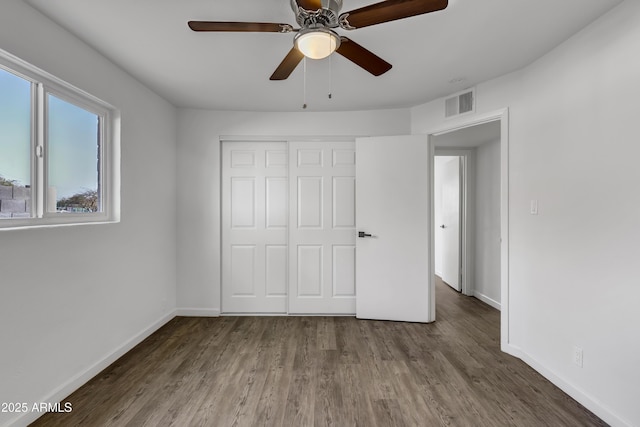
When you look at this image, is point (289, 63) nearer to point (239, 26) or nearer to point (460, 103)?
point (239, 26)

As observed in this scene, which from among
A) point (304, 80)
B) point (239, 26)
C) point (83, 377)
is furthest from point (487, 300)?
point (83, 377)

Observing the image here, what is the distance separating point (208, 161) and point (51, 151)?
1.65 meters

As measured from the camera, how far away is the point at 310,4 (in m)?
1.33

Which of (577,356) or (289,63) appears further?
(577,356)

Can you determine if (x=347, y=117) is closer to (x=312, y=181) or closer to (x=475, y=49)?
(x=312, y=181)

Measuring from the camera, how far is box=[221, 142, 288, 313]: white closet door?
11.8 feet

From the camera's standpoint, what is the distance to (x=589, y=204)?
6.25 ft

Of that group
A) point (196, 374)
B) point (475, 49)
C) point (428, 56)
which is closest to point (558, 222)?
point (475, 49)

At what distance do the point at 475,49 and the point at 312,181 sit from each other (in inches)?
80.1

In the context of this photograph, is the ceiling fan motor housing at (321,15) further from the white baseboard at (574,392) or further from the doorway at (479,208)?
the white baseboard at (574,392)

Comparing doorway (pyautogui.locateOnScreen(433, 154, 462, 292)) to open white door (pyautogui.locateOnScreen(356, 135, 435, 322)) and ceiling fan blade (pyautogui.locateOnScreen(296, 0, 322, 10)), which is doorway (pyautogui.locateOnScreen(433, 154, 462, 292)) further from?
ceiling fan blade (pyautogui.locateOnScreen(296, 0, 322, 10))

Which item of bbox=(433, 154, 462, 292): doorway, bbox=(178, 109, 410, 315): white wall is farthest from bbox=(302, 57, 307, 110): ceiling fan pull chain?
bbox=(433, 154, 462, 292): doorway

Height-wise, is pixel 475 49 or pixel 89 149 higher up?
pixel 475 49

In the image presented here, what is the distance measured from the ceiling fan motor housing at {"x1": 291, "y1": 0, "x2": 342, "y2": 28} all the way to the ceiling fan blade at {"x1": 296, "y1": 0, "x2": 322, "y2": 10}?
0.8 inches
